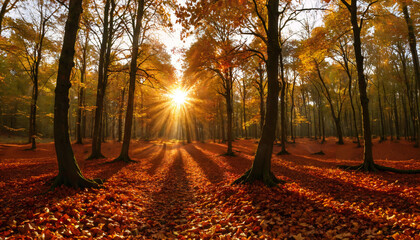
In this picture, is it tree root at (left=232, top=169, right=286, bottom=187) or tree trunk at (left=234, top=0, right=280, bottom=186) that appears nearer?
tree root at (left=232, top=169, right=286, bottom=187)

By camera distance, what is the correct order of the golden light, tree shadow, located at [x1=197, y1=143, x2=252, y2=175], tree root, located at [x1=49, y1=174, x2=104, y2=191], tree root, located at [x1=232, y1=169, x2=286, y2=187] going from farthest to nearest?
the golden light < tree shadow, located at [x1=197, y1=143, x2=252, y2=175] < tree root, located at [x1=232, y1=169, x2=286, y2=187] < tree root, located at [x1=49, y1=174, x2=104, y2=191]

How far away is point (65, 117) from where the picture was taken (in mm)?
5441

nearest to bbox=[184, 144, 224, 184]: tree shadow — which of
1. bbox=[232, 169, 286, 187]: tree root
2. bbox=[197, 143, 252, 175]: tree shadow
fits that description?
bbox=[197, 143, 252, 175]: tree shadow

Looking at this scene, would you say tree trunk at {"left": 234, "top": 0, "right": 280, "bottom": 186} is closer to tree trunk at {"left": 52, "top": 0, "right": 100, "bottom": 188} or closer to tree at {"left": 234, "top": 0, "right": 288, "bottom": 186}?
tree at {"left": 234, "top": 0, "right": 288, "bottom": 186}

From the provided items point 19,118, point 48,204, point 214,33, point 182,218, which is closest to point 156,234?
point 182,218

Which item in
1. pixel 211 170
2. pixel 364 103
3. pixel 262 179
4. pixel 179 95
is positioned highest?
pixel 179 95

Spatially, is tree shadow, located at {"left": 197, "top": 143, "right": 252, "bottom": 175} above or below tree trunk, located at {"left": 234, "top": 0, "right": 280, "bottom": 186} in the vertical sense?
below

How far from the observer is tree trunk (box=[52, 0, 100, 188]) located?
5227mm

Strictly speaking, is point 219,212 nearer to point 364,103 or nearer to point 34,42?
point 364,103

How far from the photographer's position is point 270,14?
6781 millimetres

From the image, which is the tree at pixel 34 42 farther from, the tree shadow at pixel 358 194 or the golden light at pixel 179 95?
the tree shadow at pixel 358 194

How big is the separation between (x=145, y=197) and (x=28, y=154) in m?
15.3

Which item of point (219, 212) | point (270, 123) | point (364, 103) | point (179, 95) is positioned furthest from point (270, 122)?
point (179, 95)

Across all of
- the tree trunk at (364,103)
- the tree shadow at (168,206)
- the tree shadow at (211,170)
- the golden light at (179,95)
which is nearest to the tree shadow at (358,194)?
the tree trunk at (364,103)
